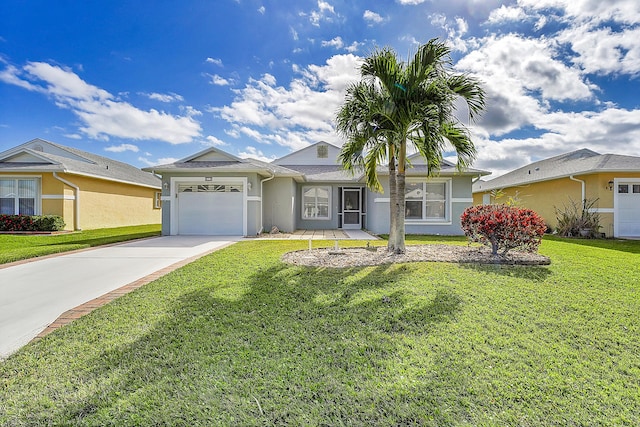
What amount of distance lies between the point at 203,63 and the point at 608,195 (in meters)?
20.0

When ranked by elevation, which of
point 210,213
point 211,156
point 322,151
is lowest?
point 210,213

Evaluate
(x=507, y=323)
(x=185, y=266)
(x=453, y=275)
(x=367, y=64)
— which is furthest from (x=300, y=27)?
(x=507, y=323)

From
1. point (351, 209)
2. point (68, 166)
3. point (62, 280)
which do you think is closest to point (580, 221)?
point (351, 209)

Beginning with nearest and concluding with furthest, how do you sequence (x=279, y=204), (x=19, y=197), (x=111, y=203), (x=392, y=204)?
(x=392, y=204) → (x=19, y=197) → (x=279, y=204) → (x=111, y=203)

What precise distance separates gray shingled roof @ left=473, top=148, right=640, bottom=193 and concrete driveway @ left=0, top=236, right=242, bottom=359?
17371mm

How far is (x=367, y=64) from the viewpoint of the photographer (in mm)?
7574

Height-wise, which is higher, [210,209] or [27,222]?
[210,209]

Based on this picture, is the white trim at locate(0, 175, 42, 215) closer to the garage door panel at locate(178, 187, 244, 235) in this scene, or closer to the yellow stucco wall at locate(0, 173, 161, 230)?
the yellow stucco wall at locate(0, 173, 161, 230)

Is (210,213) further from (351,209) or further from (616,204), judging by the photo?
(616,204)

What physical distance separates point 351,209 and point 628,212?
42.8ft

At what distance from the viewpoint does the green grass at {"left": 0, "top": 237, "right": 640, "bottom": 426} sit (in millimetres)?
2162

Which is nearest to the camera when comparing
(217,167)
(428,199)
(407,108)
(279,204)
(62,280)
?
(62,280)

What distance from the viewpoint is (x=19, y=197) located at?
14750 millimetres

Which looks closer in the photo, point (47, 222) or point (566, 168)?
point (47, 222)
